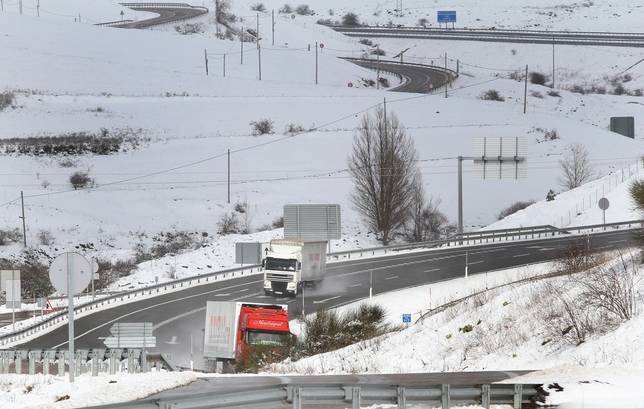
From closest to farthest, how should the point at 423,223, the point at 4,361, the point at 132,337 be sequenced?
the point at 132,337 → the point at 4,361 → the point at 423,223

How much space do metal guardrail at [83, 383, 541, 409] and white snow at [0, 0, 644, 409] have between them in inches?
27.6

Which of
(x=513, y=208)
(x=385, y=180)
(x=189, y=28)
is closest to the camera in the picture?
(x=385, y=180)

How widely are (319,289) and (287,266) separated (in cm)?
340

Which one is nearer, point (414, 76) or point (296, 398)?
point (296, 398)

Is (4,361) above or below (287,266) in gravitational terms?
above

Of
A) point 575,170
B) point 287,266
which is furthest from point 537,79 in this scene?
point 287,266

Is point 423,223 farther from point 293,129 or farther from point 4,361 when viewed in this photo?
point 4,361

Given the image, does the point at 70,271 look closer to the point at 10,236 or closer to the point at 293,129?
the point at 10,236

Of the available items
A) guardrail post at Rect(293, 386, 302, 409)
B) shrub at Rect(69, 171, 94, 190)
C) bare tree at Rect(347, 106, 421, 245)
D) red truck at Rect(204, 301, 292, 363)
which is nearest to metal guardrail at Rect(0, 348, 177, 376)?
red truck at Rect(204, 301, 292, 363)

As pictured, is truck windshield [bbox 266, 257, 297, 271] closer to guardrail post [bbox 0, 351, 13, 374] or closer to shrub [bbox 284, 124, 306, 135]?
guardrail post [bbox 0, 351, 13, 374]

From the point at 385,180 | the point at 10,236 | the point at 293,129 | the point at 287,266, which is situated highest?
the point at 293,129

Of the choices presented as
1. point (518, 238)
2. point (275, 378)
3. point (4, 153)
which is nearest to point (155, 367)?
point (275, 378)

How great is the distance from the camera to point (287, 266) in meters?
45.6

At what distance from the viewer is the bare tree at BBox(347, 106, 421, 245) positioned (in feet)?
252
